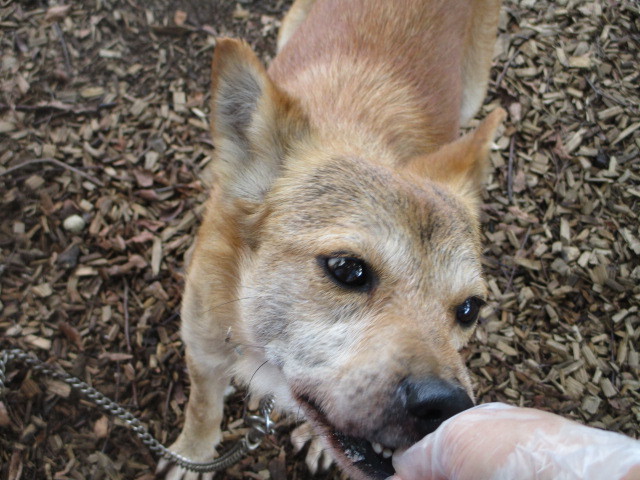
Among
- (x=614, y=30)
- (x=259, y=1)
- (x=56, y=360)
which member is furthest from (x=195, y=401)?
(x=614, y=30)

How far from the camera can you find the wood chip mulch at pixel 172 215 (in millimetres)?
3496

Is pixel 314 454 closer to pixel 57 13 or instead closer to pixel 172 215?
pixel 172 215

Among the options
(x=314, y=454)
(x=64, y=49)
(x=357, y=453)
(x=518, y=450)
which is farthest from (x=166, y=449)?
(x=64, y=49)

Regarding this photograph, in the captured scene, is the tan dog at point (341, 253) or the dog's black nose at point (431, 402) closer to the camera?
the dog's black nose at point (431, 402)

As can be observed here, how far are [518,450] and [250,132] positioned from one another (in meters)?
1.69

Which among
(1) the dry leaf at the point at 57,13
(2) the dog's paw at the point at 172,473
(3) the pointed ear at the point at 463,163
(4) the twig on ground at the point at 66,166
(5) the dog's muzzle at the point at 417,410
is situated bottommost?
(2) the dog's paw at the point at 172,473

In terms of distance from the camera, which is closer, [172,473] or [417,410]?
[417,410]

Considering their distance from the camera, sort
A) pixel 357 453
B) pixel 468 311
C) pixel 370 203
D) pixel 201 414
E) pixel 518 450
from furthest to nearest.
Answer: pixel 201 414 < pixel 468 311 < pixel 370 203 < pixel 357 453 < pixel 518 450

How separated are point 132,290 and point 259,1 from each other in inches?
119

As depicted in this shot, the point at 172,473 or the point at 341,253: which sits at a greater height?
the point at 341,253

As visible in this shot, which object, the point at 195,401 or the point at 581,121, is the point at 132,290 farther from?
the point at 581,121

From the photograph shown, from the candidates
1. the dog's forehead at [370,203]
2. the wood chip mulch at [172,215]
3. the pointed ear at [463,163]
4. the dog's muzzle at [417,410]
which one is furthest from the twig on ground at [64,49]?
the dog's muzzle at [417,410]

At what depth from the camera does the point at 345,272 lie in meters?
2.08

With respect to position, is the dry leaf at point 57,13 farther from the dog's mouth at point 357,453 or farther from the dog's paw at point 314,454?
the dog's mouth at point 357,453
